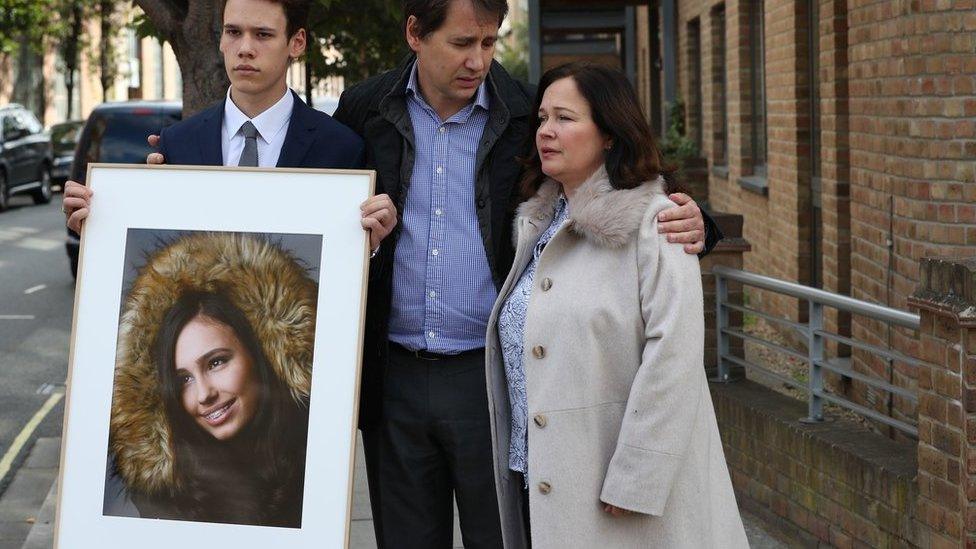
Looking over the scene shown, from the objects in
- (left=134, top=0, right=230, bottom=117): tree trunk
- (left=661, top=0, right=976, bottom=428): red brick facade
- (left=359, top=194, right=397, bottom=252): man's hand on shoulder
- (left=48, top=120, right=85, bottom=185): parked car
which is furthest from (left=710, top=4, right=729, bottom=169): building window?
(left=48, top=120, right=85, bottom=185): parked car

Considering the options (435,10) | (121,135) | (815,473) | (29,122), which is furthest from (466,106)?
(29,122)

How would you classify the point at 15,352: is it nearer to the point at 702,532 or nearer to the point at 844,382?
the point at 844,382

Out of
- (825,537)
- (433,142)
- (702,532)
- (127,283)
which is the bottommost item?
(825,537)

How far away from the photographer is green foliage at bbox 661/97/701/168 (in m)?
15.9

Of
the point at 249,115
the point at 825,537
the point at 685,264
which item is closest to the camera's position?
the point at 685,264

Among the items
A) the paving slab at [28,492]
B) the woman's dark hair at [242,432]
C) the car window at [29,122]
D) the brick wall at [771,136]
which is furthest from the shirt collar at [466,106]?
the car window at [29,122]

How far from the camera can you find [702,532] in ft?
11.3

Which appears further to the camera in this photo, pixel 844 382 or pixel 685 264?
pixel 844 382

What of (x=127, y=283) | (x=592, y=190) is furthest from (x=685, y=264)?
(x=127, y=283)

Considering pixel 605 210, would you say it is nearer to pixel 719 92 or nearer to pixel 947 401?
pixel 947 401

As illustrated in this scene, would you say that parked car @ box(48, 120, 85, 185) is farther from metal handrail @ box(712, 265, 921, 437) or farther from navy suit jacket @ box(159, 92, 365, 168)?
navy suit jacket @ box(159, 92, 365, 168)

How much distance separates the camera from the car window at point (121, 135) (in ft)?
48.7

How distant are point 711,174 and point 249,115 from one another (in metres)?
12.1

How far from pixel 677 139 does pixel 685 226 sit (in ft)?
43.4
